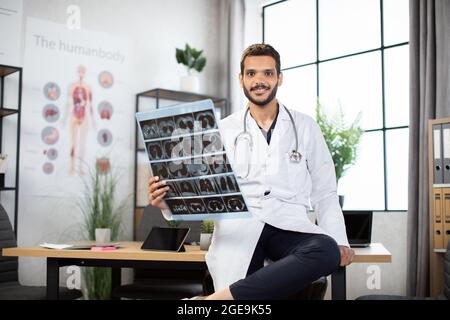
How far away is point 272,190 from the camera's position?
2.24 metres

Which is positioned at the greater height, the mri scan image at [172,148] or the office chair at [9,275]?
the mri scan image at [172,148]

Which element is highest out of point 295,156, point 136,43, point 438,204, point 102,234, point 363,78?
point 136,43

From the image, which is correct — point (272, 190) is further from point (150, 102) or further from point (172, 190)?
point (150, 102)

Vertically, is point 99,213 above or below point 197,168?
below

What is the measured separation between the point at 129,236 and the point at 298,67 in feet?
7.27

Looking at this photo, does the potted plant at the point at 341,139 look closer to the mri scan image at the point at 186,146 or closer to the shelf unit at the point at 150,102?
the shelf unit at the point at 150,102

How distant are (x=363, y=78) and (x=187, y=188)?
321 centimetres

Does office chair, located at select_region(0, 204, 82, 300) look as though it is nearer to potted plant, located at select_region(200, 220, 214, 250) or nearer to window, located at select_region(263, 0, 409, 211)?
potted plant, located at select_region(200, 220, 214, 250)

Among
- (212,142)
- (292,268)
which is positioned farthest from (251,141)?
(292,268)

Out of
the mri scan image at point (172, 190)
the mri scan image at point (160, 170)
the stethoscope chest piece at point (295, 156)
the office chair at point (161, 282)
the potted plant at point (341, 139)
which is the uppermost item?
the potted plant at point (341, 139)

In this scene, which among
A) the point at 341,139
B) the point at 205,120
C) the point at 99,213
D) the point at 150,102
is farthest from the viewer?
the point at 150,102

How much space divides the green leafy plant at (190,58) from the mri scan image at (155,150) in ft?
10.8

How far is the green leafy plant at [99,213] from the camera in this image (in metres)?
4.84

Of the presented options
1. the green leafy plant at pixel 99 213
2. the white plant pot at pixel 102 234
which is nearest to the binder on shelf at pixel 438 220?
the white plant pot at pixel 102 234
